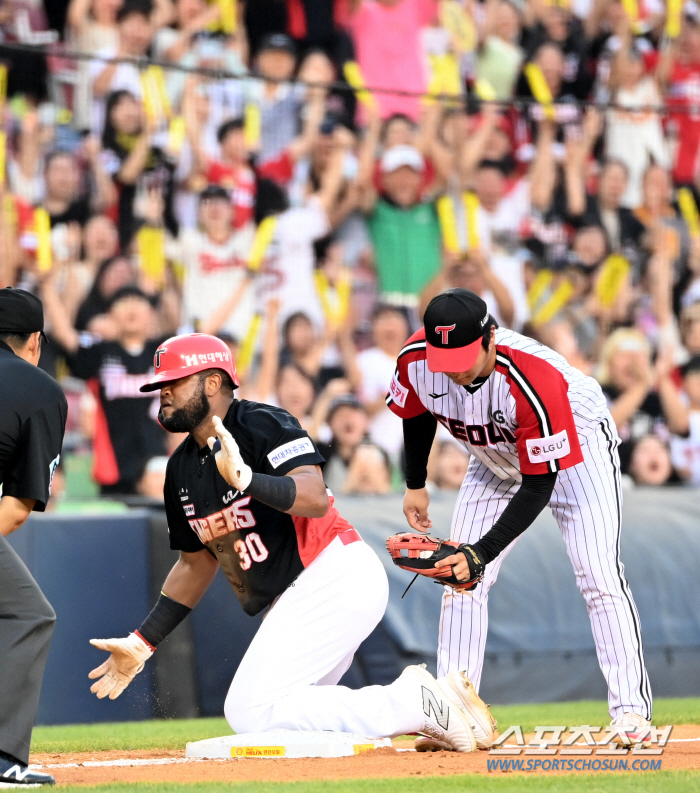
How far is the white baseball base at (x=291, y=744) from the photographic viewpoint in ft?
14.9

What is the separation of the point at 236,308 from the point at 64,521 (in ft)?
8.43

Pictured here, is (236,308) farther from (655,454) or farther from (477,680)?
(477,680)

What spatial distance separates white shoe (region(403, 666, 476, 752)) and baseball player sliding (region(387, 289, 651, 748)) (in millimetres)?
189

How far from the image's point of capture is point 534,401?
4.70 m

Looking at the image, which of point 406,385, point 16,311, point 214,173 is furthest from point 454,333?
point 214,173

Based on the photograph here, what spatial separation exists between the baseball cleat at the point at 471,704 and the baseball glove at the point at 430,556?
418 millimetres

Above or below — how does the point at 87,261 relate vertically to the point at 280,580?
above

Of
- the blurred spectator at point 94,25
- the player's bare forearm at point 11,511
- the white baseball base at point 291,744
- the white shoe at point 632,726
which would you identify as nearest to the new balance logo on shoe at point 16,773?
the player's bare forearm at point 11,511

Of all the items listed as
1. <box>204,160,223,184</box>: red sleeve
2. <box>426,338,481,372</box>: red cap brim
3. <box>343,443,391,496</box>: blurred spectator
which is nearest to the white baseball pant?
<box>426,338,481,372</box>: red cap brim

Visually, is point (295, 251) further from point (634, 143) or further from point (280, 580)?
point (280, 580)

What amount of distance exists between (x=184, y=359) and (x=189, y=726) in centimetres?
283

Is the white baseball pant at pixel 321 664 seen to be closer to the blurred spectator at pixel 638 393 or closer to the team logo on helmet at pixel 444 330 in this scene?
the team logo on helmet at pixel 444 330

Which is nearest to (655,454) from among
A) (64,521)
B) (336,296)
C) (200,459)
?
(336,296)

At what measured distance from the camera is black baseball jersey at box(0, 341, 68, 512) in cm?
398
